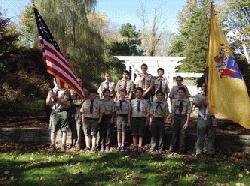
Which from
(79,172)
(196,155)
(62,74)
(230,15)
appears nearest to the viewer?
(79,172)

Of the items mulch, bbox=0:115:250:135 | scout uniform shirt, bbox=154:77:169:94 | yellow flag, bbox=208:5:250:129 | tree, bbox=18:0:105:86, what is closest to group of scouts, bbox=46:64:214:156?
scout uniform shirt, bbox=154:77:169:94

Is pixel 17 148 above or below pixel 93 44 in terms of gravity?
below

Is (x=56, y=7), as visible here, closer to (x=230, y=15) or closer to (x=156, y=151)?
(x=156, y=151)

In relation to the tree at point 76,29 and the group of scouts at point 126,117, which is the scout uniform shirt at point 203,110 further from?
the tree at point 76,29

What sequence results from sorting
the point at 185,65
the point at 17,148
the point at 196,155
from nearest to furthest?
the point at 196,155, the point at 17,148, the point at 185,65

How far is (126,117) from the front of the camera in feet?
45.4

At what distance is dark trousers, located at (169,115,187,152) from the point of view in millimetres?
13445

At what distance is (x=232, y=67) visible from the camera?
11016 mm

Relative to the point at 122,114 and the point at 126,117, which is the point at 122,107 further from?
the point at 126,117

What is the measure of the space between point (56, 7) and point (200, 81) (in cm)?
1870

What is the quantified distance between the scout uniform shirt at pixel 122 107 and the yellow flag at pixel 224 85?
3.46m

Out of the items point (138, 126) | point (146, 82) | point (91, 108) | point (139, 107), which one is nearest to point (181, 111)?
point (139, 107)

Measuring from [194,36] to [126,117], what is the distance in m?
41.5

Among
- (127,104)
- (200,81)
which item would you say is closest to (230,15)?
(200,81)
